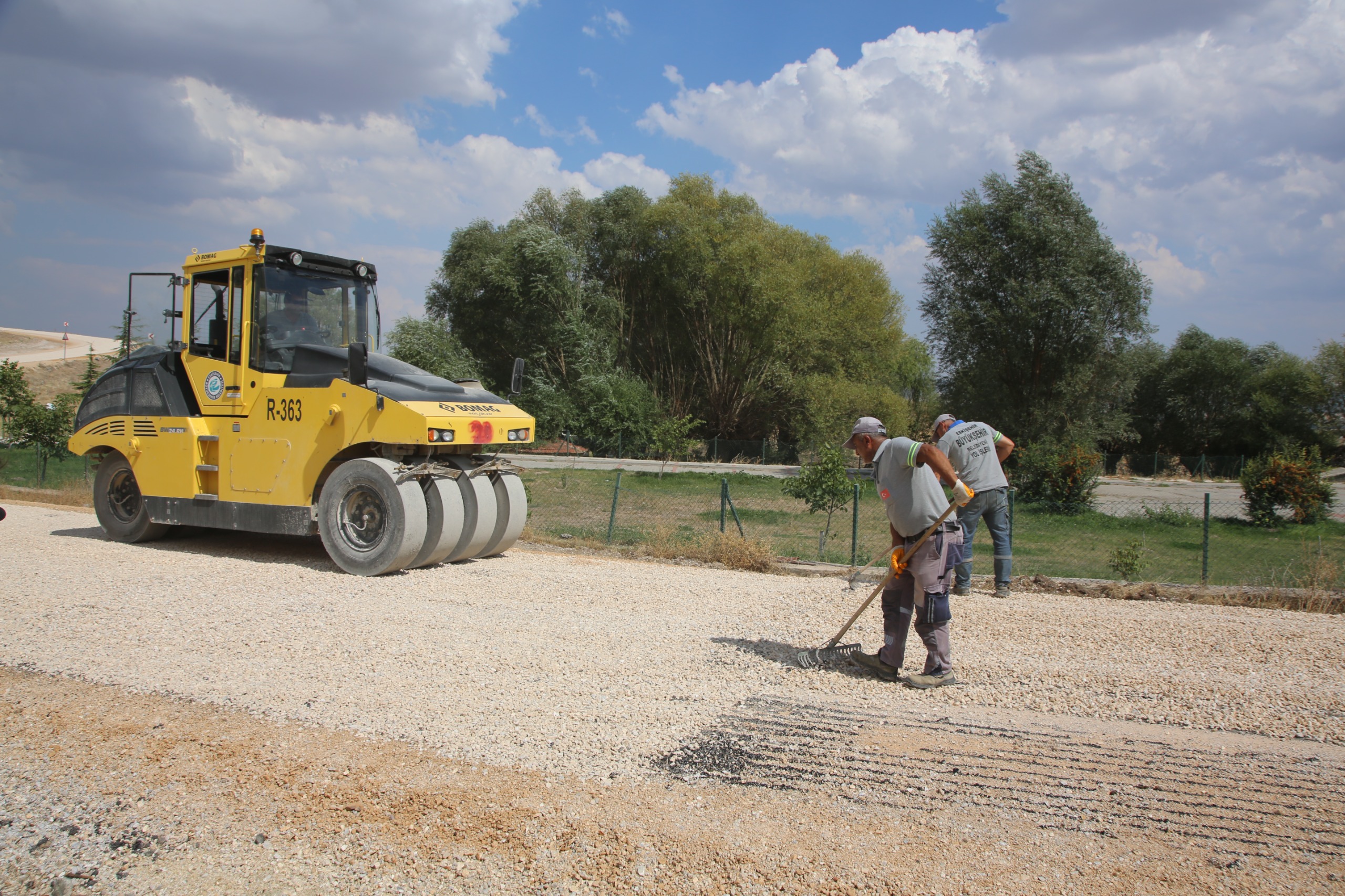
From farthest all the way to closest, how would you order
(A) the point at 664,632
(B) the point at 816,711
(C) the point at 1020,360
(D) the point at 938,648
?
(C) the point at 1020,360 < (A) the point at 664,632 < (D) the point at 938,648 < (B) the point at 816,711

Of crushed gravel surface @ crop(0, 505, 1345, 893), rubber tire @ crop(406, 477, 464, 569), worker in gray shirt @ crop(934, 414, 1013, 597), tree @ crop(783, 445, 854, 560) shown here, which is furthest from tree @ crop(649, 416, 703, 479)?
crushed gravel surface @ crop(0, 505, 1345, 893)

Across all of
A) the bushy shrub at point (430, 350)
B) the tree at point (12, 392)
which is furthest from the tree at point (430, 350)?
the tree at point (12, 392)

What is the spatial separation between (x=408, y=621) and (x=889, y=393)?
31.3m

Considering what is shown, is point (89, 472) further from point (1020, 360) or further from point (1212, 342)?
point (1212, 342)

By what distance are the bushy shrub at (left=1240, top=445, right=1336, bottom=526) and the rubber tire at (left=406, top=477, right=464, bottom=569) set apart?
670 inches

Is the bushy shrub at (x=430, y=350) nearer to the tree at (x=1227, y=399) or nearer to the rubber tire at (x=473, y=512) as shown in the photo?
the rubber tire at (x=473, y=512)

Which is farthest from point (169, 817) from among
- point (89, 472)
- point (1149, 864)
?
point (89, 472)

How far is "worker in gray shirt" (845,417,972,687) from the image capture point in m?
5.32

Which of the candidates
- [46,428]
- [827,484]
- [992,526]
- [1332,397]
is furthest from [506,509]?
[1332,397]

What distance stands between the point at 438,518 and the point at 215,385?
3.17m

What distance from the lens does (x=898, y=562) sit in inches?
213

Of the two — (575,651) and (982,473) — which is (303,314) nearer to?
(575,651)

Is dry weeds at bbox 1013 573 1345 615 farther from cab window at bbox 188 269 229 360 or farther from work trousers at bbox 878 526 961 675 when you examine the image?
cab window at bbox 188 269 229 360

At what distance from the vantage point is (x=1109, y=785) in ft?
13.0
